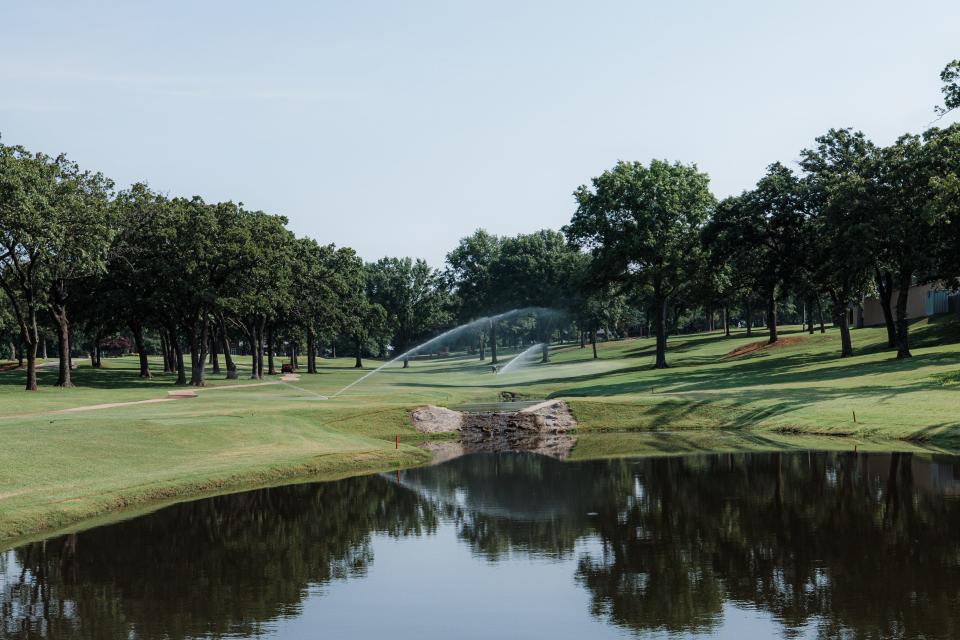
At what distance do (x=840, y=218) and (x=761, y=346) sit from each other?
97.9 feet

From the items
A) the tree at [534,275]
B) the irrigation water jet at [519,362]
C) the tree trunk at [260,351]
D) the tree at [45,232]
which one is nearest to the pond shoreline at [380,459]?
the tree at [45,232]

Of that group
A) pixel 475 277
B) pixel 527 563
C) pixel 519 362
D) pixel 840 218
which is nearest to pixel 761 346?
pixel 840 218

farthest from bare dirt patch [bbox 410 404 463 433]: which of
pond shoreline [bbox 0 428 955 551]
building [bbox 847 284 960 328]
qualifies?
building [bbox 847 284 960 328]

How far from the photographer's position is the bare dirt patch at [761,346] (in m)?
86.8

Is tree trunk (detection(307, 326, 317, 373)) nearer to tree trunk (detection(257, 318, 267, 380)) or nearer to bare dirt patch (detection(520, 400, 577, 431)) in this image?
tree trunk (detection(257, 318, 267, 380))

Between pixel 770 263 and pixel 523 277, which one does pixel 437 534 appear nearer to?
pixel 770 263

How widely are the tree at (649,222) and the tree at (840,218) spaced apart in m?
9.30

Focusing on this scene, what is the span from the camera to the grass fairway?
27.8m

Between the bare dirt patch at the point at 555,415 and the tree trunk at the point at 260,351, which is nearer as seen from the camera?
the bare dirt patch at the point at 555,415

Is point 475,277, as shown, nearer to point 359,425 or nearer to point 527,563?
point 359,425

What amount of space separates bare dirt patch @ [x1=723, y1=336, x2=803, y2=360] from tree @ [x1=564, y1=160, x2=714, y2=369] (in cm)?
1221

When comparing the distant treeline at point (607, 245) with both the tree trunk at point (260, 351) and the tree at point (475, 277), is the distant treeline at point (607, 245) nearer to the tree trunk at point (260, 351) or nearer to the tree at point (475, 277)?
the tree trunk at point (260, 351)

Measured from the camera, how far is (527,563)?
19.1 meters

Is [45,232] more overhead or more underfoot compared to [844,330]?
more overhead
